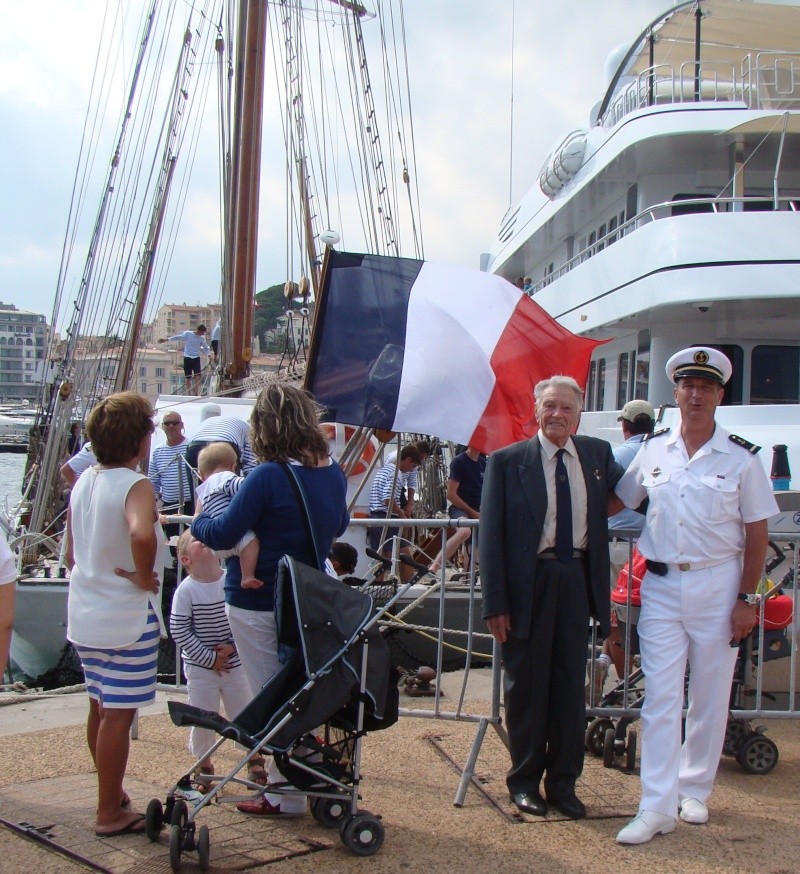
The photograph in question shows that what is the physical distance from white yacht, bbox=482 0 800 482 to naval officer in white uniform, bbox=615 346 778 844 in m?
5.34

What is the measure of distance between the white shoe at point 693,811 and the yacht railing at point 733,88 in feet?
33.4

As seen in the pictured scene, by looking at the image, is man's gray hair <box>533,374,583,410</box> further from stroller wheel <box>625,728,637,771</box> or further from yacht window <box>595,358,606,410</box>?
yacht window <box>595,358,606,410</box>

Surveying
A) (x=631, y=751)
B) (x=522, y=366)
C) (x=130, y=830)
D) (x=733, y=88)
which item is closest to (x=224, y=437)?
(x=522, y=366)

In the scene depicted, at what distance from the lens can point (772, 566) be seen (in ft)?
16.1

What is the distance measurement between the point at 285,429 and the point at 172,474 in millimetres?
5399

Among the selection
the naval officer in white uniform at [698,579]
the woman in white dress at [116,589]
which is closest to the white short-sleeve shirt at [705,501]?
the naval officer in white uniform at [698,579]

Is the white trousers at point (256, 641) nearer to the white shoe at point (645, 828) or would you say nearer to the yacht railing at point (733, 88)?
the white shoe at point (645, 828)

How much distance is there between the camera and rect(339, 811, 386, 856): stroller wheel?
11.3 feet

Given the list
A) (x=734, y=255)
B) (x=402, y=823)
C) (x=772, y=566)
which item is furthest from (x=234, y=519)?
(x=734, y=255)

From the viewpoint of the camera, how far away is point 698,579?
151 inches

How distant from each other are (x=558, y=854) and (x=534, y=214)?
1645 centimetres

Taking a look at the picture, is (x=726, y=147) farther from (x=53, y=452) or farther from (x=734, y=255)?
(x=53, y=452)

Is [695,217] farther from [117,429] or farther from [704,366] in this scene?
[117,429]

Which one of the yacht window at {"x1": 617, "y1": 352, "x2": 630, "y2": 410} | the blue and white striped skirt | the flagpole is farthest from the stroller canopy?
the yacht window at {"x1": 617, "y1": 352, "x2": 630, "y2": 410}
